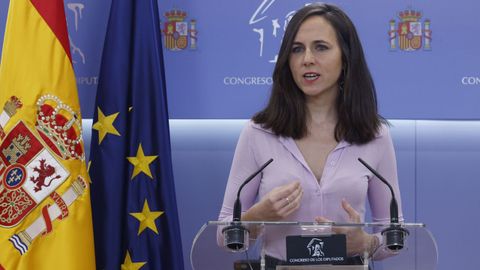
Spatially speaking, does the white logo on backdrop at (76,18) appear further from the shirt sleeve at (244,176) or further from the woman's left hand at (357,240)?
the woman's left hand at (357,240)

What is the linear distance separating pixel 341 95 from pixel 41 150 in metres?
1.19

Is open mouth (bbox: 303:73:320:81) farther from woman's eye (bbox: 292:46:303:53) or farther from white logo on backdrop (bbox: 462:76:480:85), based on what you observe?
white logo on backdrop (bbox: 462:76:480:85)

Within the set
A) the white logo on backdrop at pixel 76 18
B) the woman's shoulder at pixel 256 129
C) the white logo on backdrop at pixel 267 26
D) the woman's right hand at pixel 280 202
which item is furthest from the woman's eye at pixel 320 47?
the white logo on backdrop at pixel 76 18

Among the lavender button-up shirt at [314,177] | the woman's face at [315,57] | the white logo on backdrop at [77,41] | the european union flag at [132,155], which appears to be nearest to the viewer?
the lavender button-up shirt at [314,177]

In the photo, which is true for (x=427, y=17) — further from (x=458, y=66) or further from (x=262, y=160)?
(x=262, y=160)

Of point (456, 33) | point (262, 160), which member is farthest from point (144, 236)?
point (456, 33)

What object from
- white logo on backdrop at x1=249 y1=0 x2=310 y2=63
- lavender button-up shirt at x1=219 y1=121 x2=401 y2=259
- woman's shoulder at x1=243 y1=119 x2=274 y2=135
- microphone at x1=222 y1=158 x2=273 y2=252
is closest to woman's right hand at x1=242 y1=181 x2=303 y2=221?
microphone at x1=222 y1=158 x2=273 y2=252

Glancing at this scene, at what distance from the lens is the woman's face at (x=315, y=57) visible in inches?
94.4

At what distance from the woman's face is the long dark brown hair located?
0.02 metres

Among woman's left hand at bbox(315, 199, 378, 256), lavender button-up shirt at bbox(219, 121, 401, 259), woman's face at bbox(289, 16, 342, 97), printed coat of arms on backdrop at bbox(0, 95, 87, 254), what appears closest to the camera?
woman's left hand at bbox(315, 199, 378, 256)

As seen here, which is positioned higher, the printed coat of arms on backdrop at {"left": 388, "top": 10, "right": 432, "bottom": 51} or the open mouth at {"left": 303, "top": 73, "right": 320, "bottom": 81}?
the printed coat of arms on backdrop at {"left": 388, "top": 10, "right": 432, "bottom": 51}

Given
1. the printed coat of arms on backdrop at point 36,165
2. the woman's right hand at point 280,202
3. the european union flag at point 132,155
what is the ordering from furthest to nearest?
the european union flag at point 132,155 < the printed coat of arms on backdrop at point 36,165 < the woman's right hand at point 280,202

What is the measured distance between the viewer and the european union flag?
308 centimetres

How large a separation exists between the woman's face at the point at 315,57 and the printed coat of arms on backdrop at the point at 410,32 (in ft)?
3.47
